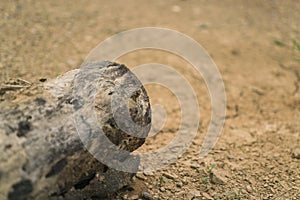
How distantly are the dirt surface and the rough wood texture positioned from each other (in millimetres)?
352

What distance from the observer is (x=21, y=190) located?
1.61 meters

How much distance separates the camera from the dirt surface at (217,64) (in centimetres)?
237

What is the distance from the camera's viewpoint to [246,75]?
3619mm

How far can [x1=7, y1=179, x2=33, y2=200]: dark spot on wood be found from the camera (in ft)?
5.24

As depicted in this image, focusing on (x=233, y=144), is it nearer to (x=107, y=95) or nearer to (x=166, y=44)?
(x=107, y=95)

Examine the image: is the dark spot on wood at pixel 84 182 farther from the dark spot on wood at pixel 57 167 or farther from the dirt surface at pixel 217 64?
the dirt surface at pixel 217 64

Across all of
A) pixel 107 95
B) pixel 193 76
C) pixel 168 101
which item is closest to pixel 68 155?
pixel 107 95

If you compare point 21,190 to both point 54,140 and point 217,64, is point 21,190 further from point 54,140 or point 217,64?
point 217,64

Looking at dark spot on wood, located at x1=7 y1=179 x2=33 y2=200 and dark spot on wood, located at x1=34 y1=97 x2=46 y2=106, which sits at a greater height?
dark spot on wood, located at x1=34 y1=97 x2=46 y2=106

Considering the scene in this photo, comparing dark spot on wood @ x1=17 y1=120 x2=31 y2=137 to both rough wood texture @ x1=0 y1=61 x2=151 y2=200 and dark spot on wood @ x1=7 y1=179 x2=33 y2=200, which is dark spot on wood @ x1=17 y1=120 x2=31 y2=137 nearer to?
rough wood texture @ x1=0 y1=61 x2=151 y2=200

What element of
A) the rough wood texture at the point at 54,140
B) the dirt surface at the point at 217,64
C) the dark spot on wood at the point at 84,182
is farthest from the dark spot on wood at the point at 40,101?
the dirt surface at the point at 217,64

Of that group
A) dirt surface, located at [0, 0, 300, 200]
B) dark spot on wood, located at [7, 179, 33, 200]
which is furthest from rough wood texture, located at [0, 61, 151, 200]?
dirt surface, located at [0, 0, 300, 200]

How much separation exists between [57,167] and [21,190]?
6.3 inches

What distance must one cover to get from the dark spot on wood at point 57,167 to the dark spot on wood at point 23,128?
18cm
